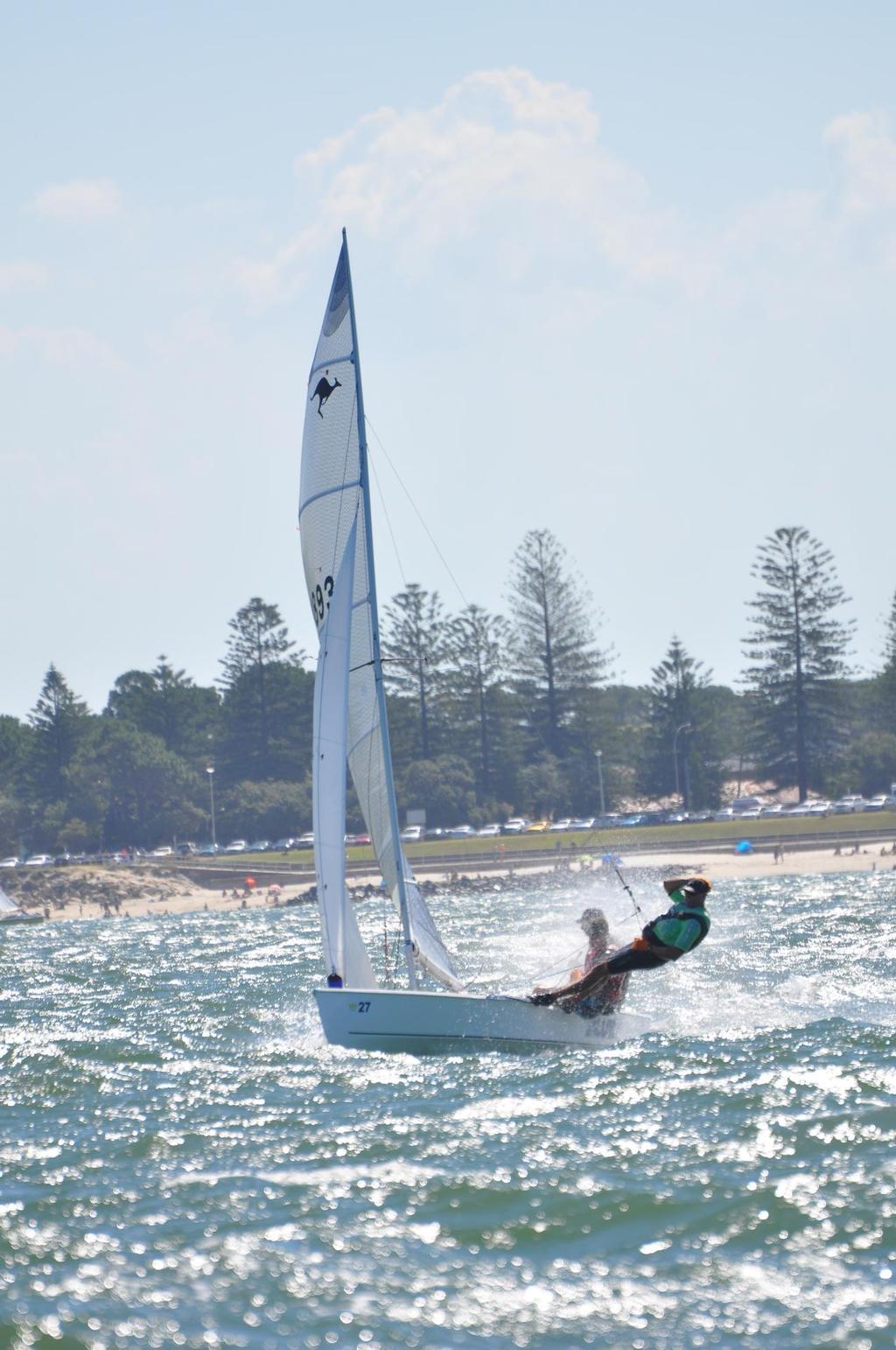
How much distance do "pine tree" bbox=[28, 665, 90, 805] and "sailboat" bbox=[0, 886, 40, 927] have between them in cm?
4147

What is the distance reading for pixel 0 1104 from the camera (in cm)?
1725

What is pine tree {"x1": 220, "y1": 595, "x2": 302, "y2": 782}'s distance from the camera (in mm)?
103375

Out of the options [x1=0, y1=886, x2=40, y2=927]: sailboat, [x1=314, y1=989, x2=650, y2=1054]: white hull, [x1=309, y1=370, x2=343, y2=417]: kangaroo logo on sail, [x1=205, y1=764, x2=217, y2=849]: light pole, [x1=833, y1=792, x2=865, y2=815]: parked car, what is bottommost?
[x1=0, y1=886, x2=40, y2=927]: sailboat

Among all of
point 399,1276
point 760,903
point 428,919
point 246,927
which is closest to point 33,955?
point 246,927

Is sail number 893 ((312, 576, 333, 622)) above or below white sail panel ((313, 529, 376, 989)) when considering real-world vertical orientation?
above

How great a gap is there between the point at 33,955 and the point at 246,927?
949cm

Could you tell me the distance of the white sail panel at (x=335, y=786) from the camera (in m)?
18.5

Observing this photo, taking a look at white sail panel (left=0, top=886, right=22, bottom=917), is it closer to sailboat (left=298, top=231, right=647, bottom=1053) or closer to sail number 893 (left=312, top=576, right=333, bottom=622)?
sailboat (left=298, top=231, right=647, bottom=1053)

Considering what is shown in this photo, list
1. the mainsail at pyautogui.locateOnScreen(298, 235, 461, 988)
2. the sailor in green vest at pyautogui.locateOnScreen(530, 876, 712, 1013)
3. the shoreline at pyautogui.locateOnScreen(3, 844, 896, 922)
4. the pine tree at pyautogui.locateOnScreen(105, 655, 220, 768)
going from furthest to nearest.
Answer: the pine tree at pyautogui.locateOnScreen(105, 655, 220, 768) < the shoreline at pyautogui.locateOnScreen(3, 844, 896, 922) < the mainsail at pyautogui.locateOnScreen(298, 235, 461, 988) < the sailor in green vest at pyautogui.locateOnScreen(530, 876, 712, 1013)

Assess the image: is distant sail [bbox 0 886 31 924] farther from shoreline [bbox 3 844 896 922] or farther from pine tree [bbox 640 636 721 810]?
pine tree [bbox 640 636 721 810]

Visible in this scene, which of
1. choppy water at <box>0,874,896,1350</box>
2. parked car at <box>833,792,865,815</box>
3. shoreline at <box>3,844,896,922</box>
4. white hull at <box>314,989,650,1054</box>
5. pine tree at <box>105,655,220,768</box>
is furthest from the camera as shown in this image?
pine tree at <box>105,655,220,768</box>

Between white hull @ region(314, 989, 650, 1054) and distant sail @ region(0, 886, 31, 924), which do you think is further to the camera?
distant sail @ region(0, 886, 31, 924)

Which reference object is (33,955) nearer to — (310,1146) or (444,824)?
(310,1146)

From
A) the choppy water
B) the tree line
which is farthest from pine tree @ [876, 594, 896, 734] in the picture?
the choppy water
